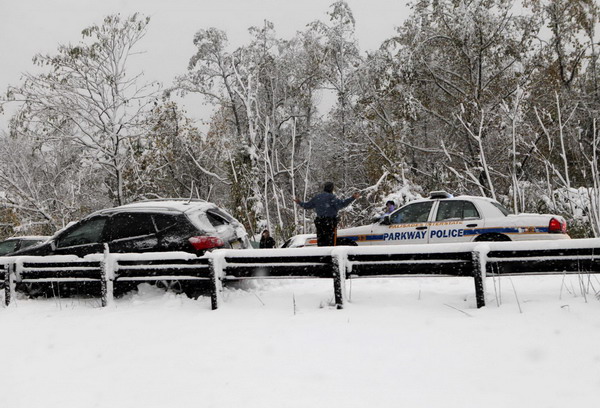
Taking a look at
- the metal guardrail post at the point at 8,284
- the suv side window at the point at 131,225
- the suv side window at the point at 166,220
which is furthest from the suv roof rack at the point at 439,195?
the metal guardrail post at the point at 8,284

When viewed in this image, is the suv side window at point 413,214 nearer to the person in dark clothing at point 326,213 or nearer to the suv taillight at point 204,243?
the person in dark clothing at point 326,213

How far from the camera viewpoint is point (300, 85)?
33.7 m

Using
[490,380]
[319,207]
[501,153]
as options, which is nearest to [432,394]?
[490,380]

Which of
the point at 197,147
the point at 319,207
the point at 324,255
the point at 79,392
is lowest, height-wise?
the point at 79,392

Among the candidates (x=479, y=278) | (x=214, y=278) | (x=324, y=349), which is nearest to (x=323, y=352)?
(x=324, y=349)

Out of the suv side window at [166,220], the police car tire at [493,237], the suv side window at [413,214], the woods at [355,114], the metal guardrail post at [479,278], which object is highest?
the woods at [355,114]

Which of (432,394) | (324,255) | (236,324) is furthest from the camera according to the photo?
(324,255)

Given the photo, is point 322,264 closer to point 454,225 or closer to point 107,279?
point 107,279

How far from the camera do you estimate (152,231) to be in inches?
315

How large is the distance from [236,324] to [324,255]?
1361 mm

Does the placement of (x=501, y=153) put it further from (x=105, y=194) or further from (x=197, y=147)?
(x=105, y=194)

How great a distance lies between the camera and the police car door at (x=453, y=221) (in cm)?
957

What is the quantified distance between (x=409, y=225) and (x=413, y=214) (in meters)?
0.25

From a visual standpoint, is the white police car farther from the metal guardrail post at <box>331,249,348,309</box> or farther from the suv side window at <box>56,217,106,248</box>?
the suv side window at <box>56,217,106,248</box>
